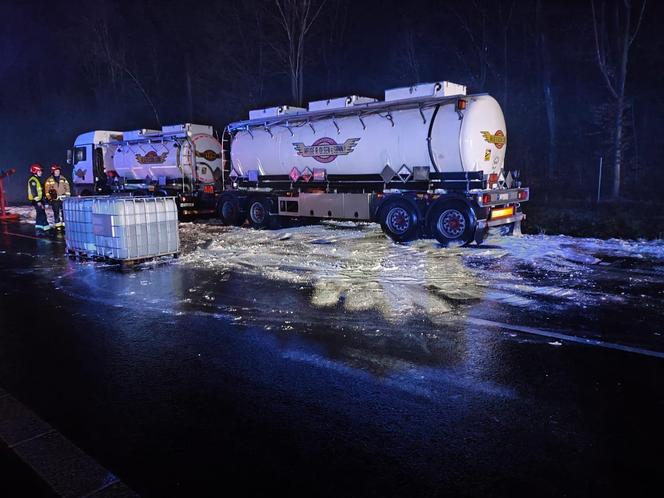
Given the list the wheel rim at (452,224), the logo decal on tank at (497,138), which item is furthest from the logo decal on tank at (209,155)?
the logo decal on tank at (497,138)

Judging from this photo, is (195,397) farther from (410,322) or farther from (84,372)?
(410,322)

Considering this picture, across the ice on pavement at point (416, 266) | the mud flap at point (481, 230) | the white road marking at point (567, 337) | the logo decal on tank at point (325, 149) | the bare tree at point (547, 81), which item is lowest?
the white road marking at point (567, 337)

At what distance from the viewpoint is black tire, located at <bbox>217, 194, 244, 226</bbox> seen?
17.8m

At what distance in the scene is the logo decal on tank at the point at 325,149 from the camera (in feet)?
45.9

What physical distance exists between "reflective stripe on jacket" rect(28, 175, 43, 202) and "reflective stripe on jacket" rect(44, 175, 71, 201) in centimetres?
48

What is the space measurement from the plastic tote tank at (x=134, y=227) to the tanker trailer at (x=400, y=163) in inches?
200

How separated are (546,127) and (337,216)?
2445 cm

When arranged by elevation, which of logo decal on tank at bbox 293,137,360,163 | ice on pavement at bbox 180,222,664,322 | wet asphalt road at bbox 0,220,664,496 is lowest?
wet asphalt road at bbox 0,220,664,496

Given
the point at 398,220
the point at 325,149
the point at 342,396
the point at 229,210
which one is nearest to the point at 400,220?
the point at 398,220

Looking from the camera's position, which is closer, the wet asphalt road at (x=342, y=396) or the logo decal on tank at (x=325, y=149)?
the wet asphalt road at (x=342, y=396)

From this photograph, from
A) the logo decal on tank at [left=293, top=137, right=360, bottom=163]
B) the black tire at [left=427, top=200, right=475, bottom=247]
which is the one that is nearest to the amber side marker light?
the black tire at [left=427, top=200, right=475, bottom=247]

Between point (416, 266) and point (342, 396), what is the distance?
19.0ft

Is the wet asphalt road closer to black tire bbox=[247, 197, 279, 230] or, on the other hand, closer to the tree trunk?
black tire bbox=[247, 197, 279, 230]

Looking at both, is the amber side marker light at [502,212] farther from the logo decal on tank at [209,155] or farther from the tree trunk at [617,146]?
the logo decal on tank at [209,155]
